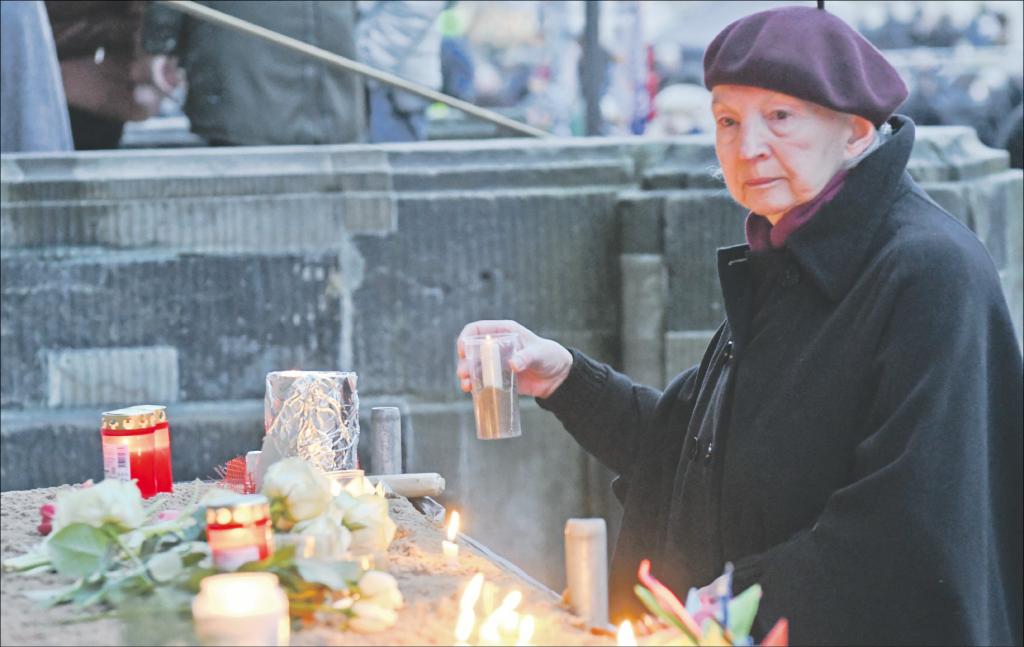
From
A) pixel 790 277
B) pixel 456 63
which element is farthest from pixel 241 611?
Result: pixel 456 63

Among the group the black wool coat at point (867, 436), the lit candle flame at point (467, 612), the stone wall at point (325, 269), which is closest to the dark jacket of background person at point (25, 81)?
the stone wall at point (325, 269)

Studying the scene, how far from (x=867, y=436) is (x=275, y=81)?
3.38m

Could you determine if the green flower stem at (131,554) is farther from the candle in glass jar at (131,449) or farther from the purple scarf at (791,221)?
the purple scarf at (791,221)

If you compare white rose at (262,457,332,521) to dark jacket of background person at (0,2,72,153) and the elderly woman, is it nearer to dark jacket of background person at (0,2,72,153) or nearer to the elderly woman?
the elderly woman

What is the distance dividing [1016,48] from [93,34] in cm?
630

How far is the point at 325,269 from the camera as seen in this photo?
14.9 ft

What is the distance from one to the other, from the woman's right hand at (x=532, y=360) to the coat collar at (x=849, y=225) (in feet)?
1.70

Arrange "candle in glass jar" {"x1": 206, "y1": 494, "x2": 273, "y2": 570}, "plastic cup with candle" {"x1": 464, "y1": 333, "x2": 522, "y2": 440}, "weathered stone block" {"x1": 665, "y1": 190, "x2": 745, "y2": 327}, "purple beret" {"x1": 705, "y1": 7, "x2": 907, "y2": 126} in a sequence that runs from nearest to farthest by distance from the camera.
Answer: "candle in glass jar" {"x1": 206, "y1": 494, "x2": 273, "y2": 570} → "purple beret" {"x1": 705, "y1": 7, "x2": 907, "y2": 126} → "plastic cup with candle" {"x1": 464, "y1": 333, "x2": 522, "y2": 440} → "weathered stone block" {"x1": 665, "y1": 190, "x2": 745, "y2": 327}

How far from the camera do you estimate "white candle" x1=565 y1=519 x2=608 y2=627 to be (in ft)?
5.40

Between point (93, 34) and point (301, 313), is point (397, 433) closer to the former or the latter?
point (301, 313)

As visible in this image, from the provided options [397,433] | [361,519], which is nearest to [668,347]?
[397,433]

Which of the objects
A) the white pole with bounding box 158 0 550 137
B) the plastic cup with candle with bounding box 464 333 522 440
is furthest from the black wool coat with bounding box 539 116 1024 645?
the white pole with bounding box 158 0 550 137

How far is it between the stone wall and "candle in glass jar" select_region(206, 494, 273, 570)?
9.56ft

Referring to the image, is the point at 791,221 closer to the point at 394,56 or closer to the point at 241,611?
the point at 241,611
